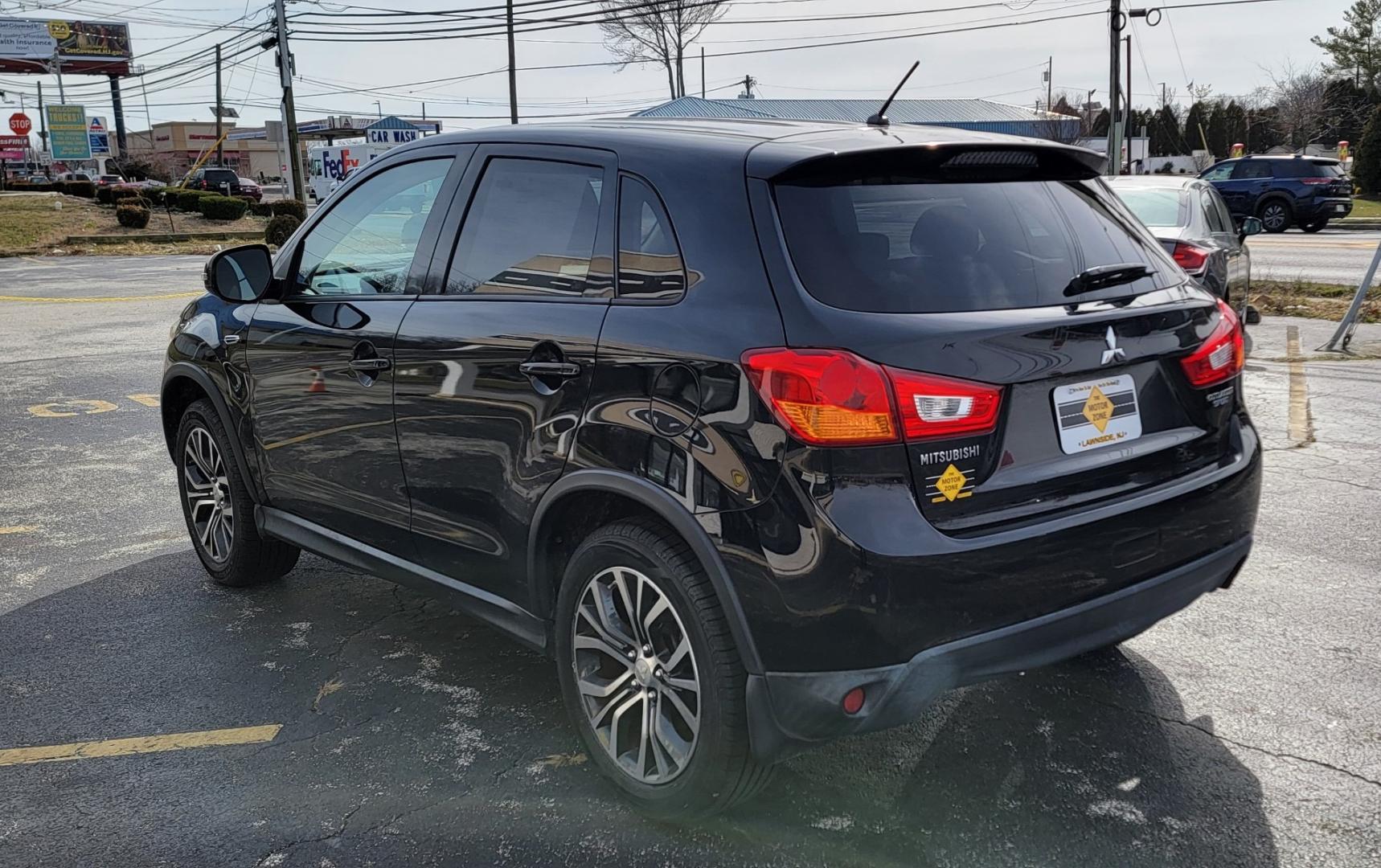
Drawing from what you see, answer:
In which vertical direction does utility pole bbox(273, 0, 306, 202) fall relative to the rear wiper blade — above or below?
above

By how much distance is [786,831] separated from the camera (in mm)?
2879

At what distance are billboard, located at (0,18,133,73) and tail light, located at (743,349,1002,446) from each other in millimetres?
83208

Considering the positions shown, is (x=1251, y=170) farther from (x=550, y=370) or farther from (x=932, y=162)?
(x=550, y=370)

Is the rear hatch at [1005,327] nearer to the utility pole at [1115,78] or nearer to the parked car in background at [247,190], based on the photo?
the utility pole at [1115,78]

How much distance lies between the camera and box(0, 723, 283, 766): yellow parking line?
339cm

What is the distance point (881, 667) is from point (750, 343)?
77 centimetres

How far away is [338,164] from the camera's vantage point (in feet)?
160

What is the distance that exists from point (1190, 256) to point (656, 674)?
21.3ft

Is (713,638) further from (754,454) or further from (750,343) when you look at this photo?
(750,343)

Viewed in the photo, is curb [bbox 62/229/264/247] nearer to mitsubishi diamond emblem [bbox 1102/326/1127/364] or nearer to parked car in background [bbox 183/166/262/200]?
parked car in background [bbox 183/166/262/200]

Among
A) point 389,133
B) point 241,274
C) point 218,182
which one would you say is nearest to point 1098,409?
point 241,274

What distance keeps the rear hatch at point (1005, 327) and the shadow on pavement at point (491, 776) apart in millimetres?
845

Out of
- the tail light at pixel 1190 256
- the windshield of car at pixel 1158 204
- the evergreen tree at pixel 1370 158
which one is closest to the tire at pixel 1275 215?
the evergreen tree at pixel 1370 158

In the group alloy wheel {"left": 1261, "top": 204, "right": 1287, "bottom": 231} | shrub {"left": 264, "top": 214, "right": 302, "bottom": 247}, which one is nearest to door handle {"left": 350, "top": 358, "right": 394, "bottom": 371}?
shrub {"left": 264, "top": 214, "right": 302, "bottom": 247}
